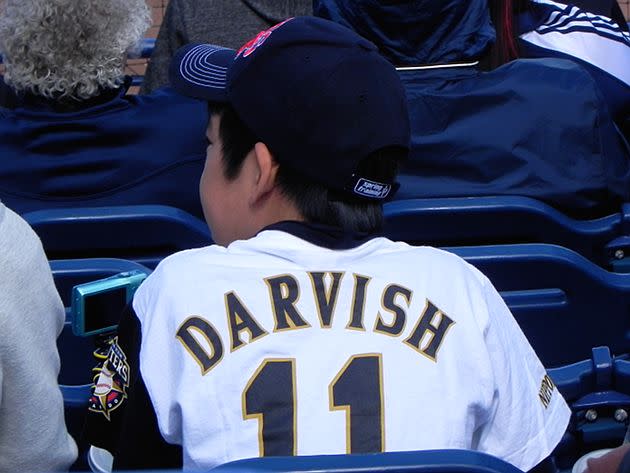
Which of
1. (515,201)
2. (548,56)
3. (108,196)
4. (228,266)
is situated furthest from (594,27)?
(228,266)

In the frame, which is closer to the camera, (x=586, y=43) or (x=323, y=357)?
(x=323, y=357)

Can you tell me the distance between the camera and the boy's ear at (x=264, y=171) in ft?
5.09

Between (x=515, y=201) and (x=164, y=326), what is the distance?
119 cm

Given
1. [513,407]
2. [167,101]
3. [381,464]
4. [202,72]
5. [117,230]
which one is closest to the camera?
[381,464]

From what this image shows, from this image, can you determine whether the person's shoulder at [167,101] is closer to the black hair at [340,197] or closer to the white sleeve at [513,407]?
the black hair at [340,197]

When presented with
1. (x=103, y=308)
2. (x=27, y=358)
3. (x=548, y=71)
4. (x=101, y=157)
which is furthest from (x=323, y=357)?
(x=548, y=71)

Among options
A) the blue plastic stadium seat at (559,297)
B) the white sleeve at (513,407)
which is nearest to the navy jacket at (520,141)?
the blue plastic stadium seat at (559,297)

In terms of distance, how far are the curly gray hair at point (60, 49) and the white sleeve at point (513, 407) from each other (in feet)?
4.44

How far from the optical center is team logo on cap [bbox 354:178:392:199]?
5.04 ft

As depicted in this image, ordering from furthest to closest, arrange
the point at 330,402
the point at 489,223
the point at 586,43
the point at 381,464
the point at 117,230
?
the point at 586,43 < the point at 489,223 < the point at 117,230 < the point at 330,402 < the point at 381,464

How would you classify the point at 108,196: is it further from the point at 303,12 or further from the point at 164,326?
the point at 164,326

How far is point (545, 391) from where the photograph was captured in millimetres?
1557

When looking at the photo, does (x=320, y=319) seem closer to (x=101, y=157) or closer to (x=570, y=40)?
(x=101, y=157)

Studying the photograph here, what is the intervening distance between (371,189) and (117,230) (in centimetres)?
91
